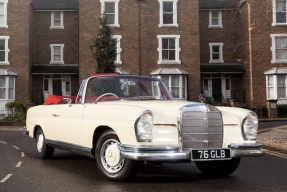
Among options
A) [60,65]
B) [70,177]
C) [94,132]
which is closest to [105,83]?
[94,132]

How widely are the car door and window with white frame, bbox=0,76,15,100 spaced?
23.5m

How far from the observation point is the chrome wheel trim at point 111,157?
5.57 m

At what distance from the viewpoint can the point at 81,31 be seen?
29984 mm

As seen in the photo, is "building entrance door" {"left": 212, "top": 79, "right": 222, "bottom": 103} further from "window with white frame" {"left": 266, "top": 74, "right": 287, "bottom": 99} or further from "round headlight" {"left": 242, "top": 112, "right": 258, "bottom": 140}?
"round headlight" {"left": 242, "top": 112, "right": 258, "bottom": 140}

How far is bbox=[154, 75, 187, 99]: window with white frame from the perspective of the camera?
30.3 meters

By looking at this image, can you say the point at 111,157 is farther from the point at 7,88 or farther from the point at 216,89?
the point at 216,89

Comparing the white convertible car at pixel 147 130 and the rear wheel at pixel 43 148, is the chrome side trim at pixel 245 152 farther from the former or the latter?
the rear wheel at pixel 43 148

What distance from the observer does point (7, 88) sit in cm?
2944

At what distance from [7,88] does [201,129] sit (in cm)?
2654

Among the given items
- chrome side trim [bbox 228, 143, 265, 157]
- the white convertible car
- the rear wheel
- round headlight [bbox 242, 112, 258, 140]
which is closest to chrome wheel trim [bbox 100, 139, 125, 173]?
the white convertible car

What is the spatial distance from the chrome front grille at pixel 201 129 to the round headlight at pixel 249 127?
0.43 m

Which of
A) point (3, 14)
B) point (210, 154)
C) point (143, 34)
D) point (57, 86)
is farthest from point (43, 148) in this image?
point (57, 86)

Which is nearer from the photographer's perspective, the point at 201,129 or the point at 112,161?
the point at 201,129

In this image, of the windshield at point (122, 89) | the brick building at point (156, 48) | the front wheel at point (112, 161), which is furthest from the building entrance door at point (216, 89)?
the front wheel at point (112, 161)
